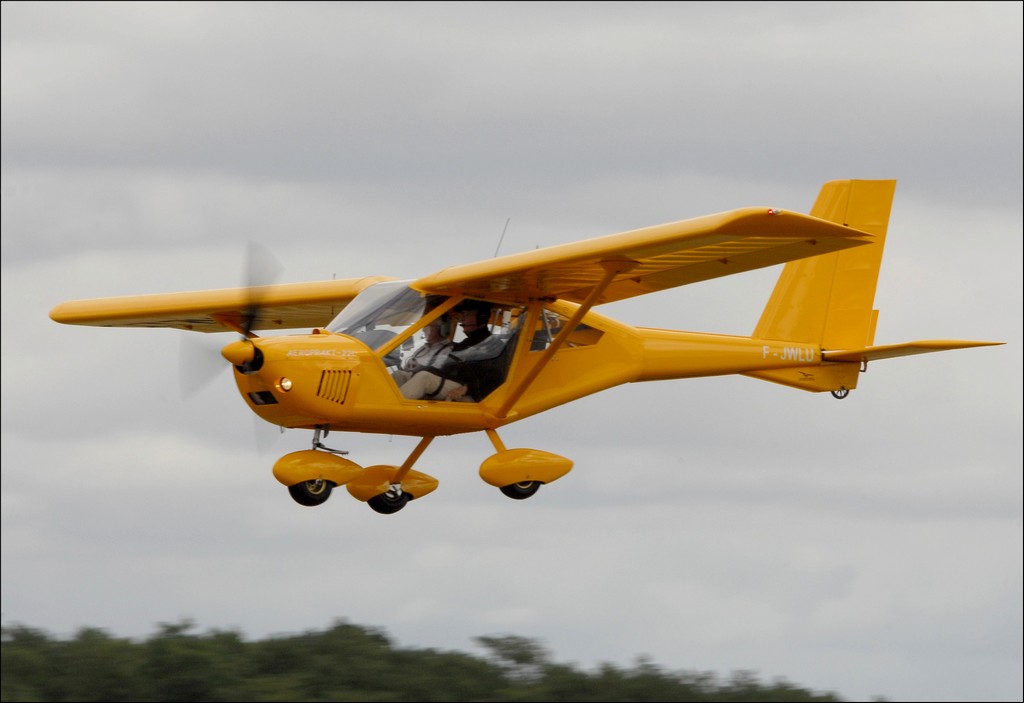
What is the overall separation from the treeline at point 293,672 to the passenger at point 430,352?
131 ft

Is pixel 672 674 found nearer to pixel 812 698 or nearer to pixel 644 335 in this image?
pixel 812 698

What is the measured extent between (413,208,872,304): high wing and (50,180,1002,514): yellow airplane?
0.8 inches

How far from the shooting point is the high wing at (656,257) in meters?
16.1

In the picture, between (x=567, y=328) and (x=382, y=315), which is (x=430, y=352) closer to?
(x=382, y=315)

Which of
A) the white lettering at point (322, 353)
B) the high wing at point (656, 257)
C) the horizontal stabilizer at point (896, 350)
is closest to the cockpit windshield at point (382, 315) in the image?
the high wing at point (656, 257)

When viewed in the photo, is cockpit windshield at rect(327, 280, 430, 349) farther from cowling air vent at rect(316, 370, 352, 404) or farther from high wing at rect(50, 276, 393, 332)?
high wing at rect(50, 276, 393, 332)

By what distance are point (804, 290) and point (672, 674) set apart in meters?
46.8

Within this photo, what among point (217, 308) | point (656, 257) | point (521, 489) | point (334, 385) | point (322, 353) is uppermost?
point (217, 308)

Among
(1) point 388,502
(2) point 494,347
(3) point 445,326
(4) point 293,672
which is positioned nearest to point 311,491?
(1) point 388,502

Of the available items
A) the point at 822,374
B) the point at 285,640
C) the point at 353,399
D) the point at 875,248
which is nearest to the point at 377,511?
the point at 353,399

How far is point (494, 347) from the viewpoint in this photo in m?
18.4

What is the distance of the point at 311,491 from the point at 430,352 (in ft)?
6.13

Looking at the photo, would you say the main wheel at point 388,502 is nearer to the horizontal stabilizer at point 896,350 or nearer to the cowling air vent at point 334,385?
the cowling air vent at point 334,385

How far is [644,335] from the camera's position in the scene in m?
20.1
